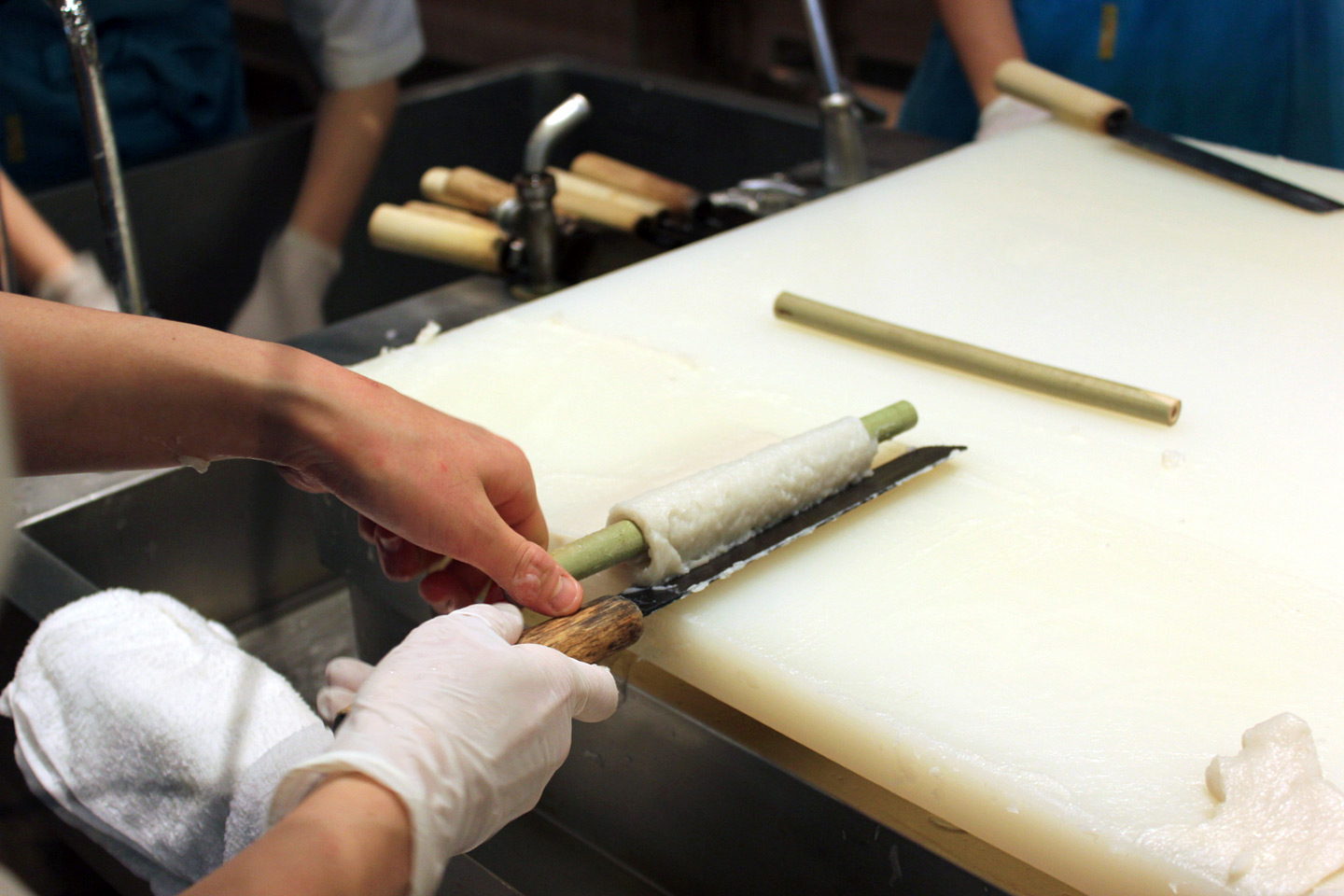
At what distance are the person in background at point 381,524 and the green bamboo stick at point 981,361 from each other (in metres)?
0.40

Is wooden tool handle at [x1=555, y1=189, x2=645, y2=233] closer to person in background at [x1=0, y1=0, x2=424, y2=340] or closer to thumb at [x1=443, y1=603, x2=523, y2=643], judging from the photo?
person in background at [x1=0, y1=0, x2=424, y2=340]

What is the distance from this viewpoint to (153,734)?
31.0 inches

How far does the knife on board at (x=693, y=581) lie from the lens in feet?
2.14

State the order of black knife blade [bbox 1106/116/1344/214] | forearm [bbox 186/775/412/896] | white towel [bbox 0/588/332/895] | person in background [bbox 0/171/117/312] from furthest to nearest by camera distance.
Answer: person in background [bbox 0/171/117/312], black knife blade [bbox 1106/116/1344/214], white towel [bbox 0/588/332/895], forearm [bbox 186/775/412/896]

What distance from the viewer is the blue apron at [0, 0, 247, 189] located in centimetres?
170

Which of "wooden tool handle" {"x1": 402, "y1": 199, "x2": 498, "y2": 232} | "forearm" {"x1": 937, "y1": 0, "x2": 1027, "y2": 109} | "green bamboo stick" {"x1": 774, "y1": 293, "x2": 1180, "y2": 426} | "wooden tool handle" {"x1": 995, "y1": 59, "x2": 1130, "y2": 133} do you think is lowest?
"wooden tool handle" {"x1": 402, "y1": 199, "x2": 498, "y2": 232}

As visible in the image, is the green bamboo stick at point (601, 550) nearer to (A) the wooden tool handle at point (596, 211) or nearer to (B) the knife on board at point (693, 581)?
(B) the knife on board at point (693, 581)

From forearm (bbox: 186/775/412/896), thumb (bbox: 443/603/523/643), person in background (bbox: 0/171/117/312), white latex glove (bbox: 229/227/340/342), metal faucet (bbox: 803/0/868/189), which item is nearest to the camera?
forearm (bbox: 186/775/412/896)

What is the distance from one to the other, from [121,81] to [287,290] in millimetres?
412

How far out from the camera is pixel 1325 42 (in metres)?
1.61

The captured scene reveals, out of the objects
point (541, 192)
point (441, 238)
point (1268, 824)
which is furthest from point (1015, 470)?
point (441, 238)

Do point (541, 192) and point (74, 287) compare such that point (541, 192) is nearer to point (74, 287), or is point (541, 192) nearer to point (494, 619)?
point (74, 287)

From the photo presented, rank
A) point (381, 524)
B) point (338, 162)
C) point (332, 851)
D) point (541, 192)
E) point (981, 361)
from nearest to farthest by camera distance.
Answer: point (332, 851) < point (381, 524) < point (981, 361) < point (541, 192) < point (338, 162)

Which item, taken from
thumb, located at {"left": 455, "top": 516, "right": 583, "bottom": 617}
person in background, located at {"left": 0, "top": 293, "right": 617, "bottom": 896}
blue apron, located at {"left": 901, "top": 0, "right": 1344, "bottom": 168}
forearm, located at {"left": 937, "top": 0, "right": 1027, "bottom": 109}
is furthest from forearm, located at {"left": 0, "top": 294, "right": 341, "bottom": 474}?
blue apron, located at {"left": 901, "top": 0, "right": 1344, "bottom": 168}
